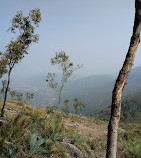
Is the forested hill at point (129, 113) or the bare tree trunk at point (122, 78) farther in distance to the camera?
the forested hill at point (129, 113)

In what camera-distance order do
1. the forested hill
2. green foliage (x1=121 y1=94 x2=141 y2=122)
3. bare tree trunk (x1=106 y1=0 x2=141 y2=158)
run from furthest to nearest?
the forested hill < green foliage (x1=121 y1=94 x2=141 y2=122) < bare tree trunk (x1=106 y1=0 x2=141 y2=158)

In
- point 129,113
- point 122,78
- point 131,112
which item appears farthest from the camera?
point 131,112

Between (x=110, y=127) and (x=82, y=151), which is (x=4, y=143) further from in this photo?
(x=82, y=151)

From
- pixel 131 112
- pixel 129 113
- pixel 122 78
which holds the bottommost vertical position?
pixel 131 112

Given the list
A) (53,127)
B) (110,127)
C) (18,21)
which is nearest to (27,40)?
(18,21)

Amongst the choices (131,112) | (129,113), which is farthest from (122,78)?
(131,112)

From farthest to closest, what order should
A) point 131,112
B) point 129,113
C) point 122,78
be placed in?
1. point 131,112
2. point 129,113
3. point 122,78

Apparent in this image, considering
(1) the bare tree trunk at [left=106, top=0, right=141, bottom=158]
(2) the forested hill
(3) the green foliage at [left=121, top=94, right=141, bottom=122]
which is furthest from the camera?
A: (2) the forested hill

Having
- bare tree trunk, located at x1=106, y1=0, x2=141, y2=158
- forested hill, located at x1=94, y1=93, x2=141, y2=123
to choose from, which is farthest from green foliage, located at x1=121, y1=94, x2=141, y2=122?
bare tree trunk, located at x1=106, y1=0, x2=141, y2=158

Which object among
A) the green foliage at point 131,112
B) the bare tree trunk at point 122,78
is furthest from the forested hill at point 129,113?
the bare tree trunk at point 122,78

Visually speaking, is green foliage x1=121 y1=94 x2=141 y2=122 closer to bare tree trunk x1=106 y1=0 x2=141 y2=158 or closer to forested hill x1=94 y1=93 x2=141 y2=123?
forested hill x1=94 y1=93 x2=141 y2=123

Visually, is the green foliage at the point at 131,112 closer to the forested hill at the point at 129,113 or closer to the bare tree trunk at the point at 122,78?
the forested hill at the point at 129,113

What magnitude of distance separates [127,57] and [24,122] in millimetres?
4496

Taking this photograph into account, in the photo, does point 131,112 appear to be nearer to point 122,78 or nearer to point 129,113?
point 129,113
